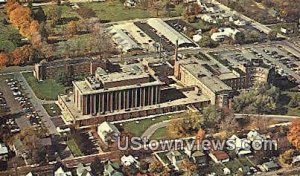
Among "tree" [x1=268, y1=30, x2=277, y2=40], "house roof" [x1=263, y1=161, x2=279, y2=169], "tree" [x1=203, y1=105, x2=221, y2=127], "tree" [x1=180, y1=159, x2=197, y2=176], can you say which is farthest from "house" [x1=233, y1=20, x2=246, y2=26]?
"tree" [x1=180, y1=159, x2=197, y2=176]

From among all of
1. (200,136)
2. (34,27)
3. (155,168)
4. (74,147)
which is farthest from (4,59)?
(155,168)

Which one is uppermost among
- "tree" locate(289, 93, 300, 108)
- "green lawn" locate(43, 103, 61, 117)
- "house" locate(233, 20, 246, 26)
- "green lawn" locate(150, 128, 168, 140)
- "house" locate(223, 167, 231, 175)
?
"house" locate(233, 20, 246, 26)

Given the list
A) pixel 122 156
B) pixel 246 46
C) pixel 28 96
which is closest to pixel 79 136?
pixel 122 156

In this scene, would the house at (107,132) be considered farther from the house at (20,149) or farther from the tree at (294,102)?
the tree at (294,102)

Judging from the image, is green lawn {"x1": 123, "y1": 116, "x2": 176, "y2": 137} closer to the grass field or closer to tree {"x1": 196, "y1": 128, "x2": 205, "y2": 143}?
tree {"x1": 196, "y1": 128, "x2": 205, "y2": 143}

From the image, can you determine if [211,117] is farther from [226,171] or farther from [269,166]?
[269,166]

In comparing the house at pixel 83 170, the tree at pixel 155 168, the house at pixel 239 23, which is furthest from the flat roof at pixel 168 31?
the house at pixel 83 170
